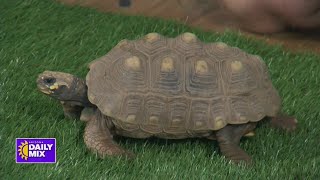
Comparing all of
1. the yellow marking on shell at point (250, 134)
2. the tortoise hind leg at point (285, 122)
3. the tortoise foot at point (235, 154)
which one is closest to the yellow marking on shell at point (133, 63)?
the tortoise foot at point (235, 154)

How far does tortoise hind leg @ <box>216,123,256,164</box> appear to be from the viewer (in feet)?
12.3

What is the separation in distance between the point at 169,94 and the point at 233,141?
556mm

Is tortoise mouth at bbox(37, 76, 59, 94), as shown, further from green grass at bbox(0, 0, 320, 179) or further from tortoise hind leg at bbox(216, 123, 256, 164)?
tortoise hind leg at bbox(216, 123, 256, 164)

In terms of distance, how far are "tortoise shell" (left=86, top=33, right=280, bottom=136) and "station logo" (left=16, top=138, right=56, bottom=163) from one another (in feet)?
1.32

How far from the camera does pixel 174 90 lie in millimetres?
3732

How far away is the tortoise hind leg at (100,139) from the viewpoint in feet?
12.0

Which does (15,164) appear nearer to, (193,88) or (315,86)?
(193,88)

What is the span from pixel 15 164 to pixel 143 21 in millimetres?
2728

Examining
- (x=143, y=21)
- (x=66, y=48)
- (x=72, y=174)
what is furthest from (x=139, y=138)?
(x=143, y=21)

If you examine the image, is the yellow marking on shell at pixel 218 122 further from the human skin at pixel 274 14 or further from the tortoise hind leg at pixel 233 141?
the human skin at pixel 274 14

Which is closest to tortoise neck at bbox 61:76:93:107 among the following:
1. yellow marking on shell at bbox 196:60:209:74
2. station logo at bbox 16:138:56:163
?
station logo at bbox 16:138:56:163

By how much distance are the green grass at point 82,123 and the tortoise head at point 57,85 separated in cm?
21

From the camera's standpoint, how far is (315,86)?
501cm

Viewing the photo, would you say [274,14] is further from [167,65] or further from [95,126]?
[95,126]
